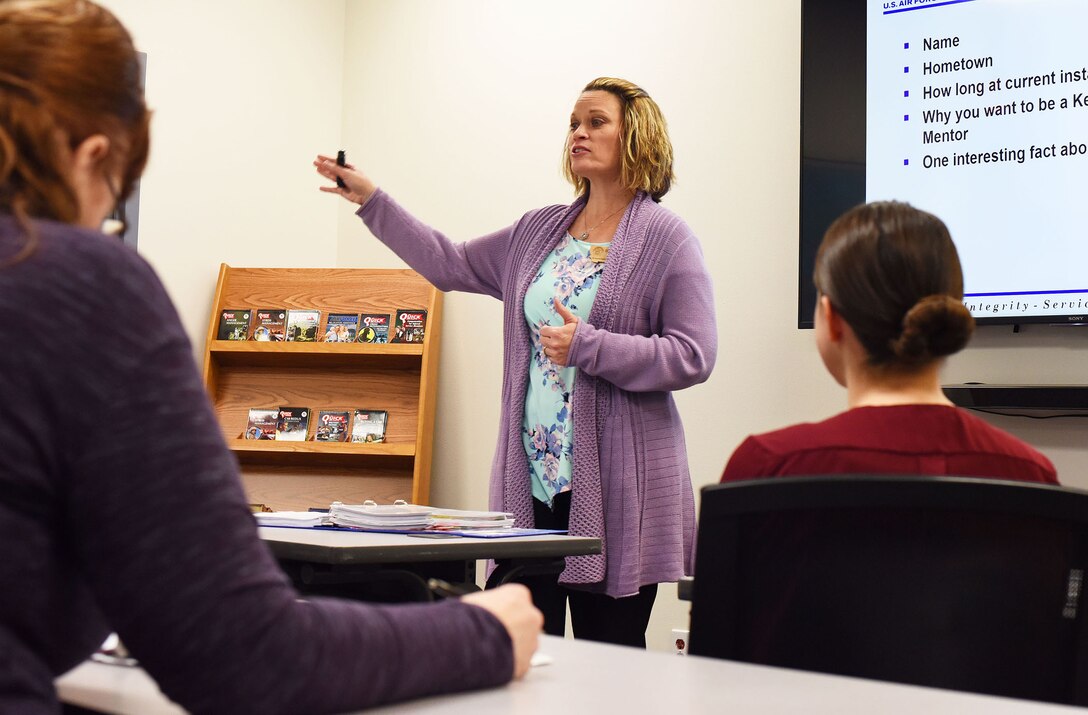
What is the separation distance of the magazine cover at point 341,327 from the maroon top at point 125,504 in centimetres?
350

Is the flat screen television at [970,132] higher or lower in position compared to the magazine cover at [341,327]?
higher

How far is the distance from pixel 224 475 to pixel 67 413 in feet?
0.34

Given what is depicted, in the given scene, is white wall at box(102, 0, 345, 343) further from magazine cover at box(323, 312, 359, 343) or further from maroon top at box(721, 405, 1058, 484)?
maroon top at box(721, 405, 1058, 484)

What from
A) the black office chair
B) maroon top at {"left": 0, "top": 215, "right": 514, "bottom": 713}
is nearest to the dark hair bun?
the black office chair

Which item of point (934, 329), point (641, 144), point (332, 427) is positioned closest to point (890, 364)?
point (934, 329)

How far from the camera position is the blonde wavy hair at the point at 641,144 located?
2.86m

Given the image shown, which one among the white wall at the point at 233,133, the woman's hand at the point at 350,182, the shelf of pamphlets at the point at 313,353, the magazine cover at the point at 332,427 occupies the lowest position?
the magazine cover at the point at 332,427

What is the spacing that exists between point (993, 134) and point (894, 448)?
2.08 metres

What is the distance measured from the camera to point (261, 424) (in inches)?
167

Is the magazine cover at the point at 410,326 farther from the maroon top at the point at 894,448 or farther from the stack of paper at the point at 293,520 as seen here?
the maroon top at the point at 894,448

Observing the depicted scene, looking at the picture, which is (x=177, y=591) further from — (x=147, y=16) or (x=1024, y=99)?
(x=147, y=16)

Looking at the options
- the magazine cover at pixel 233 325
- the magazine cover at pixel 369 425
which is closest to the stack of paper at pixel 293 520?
the magazine cover at pixel 369 425

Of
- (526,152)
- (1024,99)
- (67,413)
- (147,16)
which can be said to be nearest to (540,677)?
(67,413)

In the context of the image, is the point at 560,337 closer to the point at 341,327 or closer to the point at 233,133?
the point at 341,327
